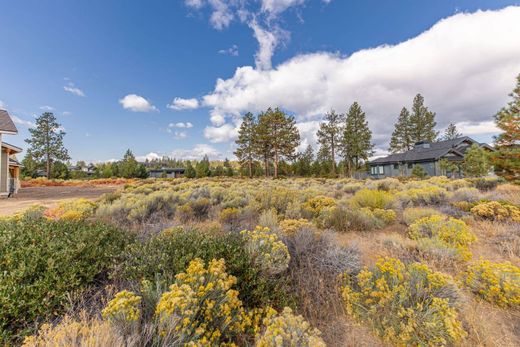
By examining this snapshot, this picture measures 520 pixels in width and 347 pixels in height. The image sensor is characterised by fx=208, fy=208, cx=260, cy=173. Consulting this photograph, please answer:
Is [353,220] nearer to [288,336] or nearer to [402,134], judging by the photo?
[288,336]

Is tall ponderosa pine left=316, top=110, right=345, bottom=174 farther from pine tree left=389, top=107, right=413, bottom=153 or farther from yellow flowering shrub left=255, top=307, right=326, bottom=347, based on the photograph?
yellow flowering shrub left=255, top=307, right=326, bottom=347

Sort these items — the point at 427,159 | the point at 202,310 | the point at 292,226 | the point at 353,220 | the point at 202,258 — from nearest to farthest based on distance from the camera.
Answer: the point at 202,310 < the point at 202,258 < the point at 292,226 < the point at 353,220 < the point at 427,159

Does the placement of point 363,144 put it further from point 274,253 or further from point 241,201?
point 274,253

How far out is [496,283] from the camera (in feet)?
8.32

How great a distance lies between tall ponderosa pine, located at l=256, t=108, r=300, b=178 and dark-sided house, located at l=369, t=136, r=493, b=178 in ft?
49.1

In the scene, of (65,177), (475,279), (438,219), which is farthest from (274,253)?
(65,177)

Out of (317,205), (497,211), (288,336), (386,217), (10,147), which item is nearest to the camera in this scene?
(288,336)

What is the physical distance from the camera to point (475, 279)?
108 inches

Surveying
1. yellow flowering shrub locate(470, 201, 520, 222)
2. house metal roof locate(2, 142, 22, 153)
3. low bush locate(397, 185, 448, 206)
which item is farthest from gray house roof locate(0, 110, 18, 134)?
yellow flowering shrub locate(470, 201, 520, 222)

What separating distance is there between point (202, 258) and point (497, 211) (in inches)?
295

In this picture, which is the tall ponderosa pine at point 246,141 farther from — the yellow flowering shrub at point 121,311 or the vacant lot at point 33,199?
the yellow flowering shrub at point 121,311

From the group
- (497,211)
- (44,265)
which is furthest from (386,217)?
(44,265)

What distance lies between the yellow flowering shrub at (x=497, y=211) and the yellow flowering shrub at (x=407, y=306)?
484cm

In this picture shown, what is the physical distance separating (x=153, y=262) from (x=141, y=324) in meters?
0.71
